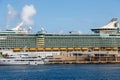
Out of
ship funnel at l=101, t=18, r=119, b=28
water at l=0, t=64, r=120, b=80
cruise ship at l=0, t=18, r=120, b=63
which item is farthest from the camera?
ship funnel at l=101, t=18, r=119, b=28

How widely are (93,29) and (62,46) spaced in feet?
46.8

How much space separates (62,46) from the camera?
118 m

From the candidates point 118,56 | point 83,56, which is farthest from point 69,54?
point 118,56

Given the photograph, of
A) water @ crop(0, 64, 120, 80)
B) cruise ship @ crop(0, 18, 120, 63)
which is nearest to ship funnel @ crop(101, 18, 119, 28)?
cruise ship @ crop(0, 18, 120, 63)

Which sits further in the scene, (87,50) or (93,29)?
(93,29)

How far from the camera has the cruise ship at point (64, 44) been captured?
367 ft

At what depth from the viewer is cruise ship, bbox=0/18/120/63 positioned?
4405 inches

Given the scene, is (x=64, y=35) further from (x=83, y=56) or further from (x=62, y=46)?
(x=83, y=56)

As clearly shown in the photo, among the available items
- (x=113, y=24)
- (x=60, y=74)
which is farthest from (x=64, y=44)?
(x=60, y=74)

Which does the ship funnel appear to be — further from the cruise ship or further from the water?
the water

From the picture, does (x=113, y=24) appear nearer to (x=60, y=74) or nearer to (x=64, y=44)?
(x=64, y=44)

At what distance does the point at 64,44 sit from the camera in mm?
118125

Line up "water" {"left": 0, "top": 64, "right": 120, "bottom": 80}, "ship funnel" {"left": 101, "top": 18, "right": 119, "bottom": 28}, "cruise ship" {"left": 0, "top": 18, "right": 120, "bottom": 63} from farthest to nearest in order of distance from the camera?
"ship funnel" {"left": 101, "top": 18, "right": 119, "bottom": 28}, "cruise ship" {"left": 0, "top": 18, "right": 120, "bottom": 63}, "water" {"left": 0, "top": 64, "right": 120, "bottom": 80}

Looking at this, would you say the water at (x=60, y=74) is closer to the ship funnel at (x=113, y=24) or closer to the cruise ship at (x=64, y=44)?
the cruise ship at (x=64, y=44)
